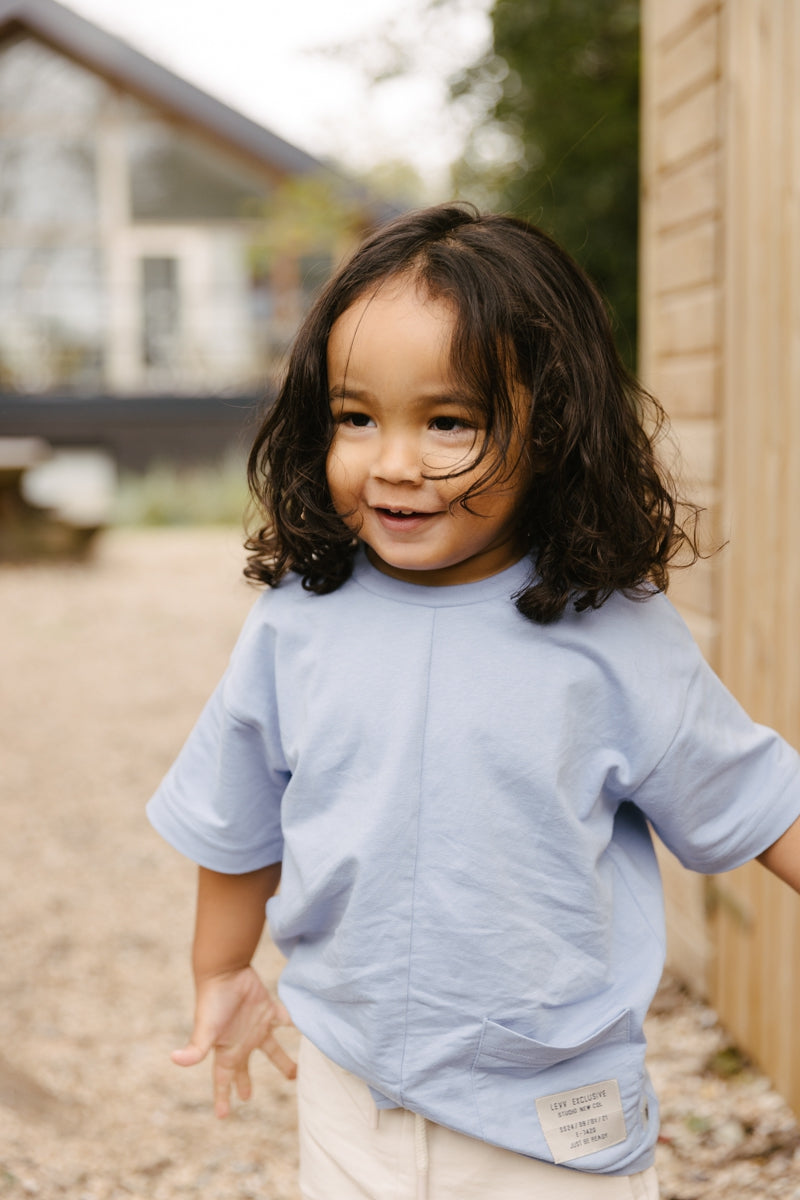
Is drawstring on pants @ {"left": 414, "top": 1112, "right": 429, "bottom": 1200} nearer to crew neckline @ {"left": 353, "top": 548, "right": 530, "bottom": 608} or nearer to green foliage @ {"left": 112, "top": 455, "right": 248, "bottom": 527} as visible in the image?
crew neckline @ {"left": 353, "top": 548, "right": 530, "bottom": 608}

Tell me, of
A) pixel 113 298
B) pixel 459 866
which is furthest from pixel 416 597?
pixel 113 298

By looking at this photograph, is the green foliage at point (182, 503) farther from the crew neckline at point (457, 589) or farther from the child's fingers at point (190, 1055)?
the crew neckline at point (457, 589)

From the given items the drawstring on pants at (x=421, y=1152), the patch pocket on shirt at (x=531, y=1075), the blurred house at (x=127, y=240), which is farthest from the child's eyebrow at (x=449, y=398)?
the blurred house at (x=127, y=240)

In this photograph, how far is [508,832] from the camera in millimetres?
1228

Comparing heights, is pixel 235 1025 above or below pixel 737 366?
below

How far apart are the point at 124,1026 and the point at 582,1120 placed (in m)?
2.20

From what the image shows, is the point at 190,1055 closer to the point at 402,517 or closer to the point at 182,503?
the point at 402,517

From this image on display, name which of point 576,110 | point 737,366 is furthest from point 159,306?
point 737,366

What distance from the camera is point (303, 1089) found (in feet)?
4.70

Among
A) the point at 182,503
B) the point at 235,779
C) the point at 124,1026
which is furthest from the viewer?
the point at 182,503

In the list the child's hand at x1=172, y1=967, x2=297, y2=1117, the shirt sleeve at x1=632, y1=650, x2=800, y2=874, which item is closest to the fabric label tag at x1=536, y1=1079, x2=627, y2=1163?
the shirt sleeve at x1=632, y1=650, x2=800, y2=874

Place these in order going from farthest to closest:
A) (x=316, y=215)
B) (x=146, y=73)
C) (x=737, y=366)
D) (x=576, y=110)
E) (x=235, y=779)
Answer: (x=146, y=73) → (x=316, y=215) → (x=576, y=110) → (x=737, y=366) → (x=235, y=779)

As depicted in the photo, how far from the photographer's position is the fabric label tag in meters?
1.24

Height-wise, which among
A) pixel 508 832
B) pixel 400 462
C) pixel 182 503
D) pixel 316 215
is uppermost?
pixel 316 215
